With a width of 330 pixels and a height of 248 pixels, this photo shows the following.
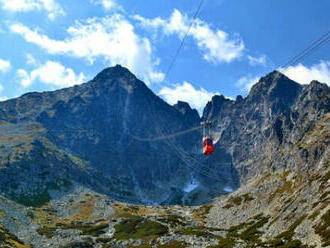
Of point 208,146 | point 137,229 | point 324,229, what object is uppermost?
point 137,229

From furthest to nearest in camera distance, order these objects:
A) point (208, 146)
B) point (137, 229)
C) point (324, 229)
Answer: point (137, 229), point (324, 229), point (208, 146)

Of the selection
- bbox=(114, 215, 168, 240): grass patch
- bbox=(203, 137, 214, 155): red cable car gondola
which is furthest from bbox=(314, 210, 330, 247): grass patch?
bbox=(114, 215, 168, 240): grass patch

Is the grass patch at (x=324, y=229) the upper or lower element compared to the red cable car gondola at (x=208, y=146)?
lower

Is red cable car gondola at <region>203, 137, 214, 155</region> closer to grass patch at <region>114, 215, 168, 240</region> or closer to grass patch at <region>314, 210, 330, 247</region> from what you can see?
grass patch at <region>314, 210, 330, 247</region>

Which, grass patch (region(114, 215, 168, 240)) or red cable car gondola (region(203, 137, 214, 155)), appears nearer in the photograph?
red cable car gondola (region(203, 137, 214, 155))

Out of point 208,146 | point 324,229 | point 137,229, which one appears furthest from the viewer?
point 137,229

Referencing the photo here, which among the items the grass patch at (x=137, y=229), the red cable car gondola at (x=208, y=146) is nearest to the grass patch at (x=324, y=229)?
the red cable car gondola at (x=208, y=146)

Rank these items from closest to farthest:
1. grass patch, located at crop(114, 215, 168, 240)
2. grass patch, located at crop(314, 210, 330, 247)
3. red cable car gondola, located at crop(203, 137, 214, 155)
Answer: red cable car gondola, located at crop(203, 137, 214, 155) → grass patch, located at crop(314, 210, 330, 247) → grass patch, located at crop(114, 215, 168, 240)

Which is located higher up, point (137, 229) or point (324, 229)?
point (137, 229)

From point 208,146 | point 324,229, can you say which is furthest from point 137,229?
point 208,146

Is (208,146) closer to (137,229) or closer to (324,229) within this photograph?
(324,229)

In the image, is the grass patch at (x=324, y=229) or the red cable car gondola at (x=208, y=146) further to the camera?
the grass patch at (x=324, y=229)

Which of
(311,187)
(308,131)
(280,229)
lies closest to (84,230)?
(280,229)

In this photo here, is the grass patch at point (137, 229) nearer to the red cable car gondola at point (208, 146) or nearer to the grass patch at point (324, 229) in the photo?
the grass patch at point (324, 229)
